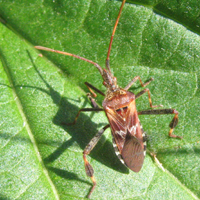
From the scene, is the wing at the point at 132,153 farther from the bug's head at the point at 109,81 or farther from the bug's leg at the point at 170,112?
the bug's head at the point at 109,81

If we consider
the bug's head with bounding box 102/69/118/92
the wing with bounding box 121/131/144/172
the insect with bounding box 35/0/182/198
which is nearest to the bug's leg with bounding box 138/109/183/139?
the insect with bounding box 35/0/182/198

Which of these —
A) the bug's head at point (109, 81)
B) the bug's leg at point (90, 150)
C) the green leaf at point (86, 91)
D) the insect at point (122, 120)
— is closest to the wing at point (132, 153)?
the insect at point (122, 120)

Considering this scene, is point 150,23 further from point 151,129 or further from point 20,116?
point 20,116

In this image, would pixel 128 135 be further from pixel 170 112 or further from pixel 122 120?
pixel 170 112

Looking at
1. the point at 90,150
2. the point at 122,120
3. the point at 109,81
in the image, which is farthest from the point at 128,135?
the point at 109,81

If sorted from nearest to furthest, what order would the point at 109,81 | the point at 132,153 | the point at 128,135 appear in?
1. the point at 132,153
2. the point at 128,135
3. the point at 109,81

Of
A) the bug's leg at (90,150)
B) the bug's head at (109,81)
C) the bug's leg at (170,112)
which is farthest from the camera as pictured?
the bug's head at (109,81)

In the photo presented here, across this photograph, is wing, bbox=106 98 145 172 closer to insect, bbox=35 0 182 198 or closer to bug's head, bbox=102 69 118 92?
insect, bbox=35 0 182 198
